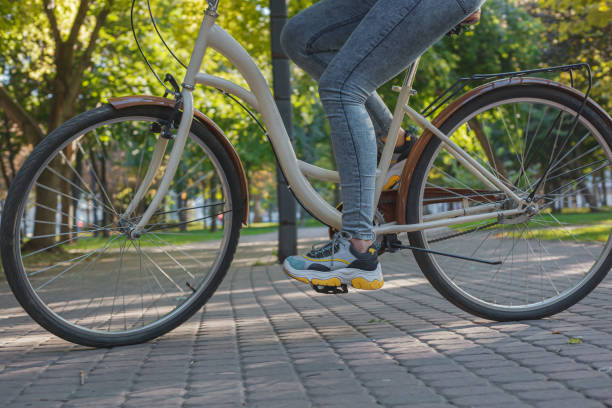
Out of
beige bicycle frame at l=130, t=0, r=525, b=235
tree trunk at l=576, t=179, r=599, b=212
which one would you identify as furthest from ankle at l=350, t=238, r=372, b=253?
tree trunk at l=576, t=179, r=599, b=212

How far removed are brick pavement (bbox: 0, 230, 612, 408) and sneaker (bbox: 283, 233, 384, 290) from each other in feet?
0.93

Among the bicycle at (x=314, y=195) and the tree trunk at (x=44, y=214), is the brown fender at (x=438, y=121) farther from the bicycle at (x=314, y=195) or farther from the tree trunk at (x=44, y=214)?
the tree trunk at (x=44, y=214)

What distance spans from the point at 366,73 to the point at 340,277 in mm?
927

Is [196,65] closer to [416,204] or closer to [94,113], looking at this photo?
[94,113]

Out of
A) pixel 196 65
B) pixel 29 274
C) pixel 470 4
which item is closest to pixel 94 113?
pixel 196 65

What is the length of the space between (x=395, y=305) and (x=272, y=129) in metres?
1.60

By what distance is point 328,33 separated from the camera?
10.9ft

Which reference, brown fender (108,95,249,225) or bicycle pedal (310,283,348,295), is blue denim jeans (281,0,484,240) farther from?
brown fender (108,95,249,225)

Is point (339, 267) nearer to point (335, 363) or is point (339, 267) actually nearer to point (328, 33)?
point (335, 363)

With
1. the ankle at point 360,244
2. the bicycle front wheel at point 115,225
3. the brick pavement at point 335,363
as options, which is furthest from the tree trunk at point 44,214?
the ankle at point 360,244

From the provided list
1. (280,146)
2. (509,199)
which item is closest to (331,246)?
(280,146)

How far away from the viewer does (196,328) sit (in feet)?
12.0

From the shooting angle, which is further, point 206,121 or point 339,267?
point 206,121

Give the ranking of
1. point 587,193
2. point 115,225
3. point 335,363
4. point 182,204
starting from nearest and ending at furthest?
point 335,363
point 115,225
point 587,193
point 182,204
